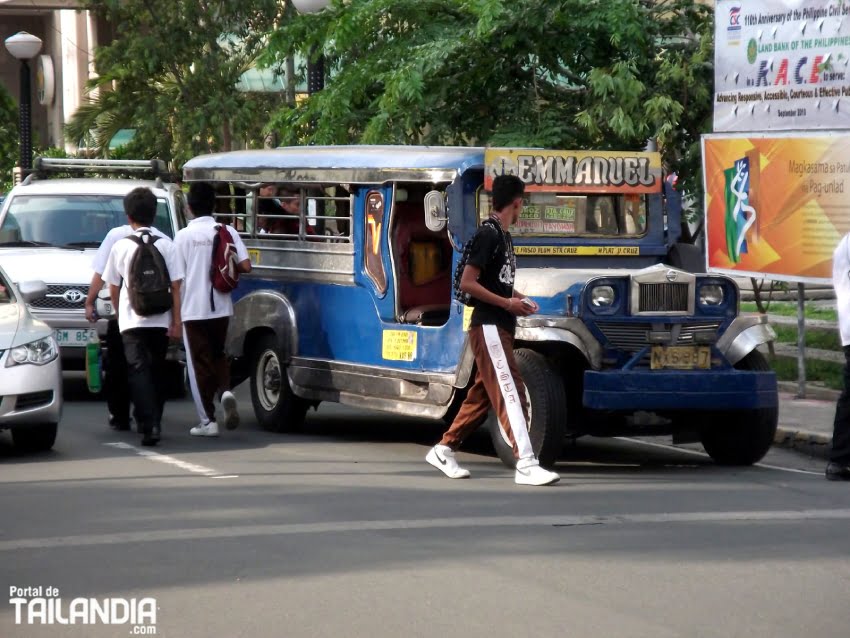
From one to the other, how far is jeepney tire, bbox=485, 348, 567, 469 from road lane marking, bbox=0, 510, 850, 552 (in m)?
1.37

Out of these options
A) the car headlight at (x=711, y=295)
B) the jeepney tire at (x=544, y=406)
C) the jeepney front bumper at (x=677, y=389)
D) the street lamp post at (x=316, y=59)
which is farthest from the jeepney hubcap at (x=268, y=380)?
the street lamp post at (x=316, y=59)

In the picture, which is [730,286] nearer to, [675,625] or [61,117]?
[675,625]

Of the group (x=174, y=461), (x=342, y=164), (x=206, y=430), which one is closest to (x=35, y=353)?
(x=174, y=461)

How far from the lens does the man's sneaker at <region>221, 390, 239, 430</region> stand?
11.4m

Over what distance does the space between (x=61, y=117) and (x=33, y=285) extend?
36872mm

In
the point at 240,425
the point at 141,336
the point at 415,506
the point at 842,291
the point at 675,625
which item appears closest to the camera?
the point at 675,625

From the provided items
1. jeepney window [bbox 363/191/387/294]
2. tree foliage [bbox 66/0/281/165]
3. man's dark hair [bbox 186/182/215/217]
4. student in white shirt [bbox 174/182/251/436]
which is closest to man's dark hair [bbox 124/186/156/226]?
student in white shirt [bbox 174/182/251/436]

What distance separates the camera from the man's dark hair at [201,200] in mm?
11477

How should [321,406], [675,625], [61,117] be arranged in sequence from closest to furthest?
1. [675,625]
2. [321,406]
3. [61,117]

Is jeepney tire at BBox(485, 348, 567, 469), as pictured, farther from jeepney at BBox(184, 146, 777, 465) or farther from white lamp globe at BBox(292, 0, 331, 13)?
white lamp globe at BBox(292, 0, 331, 13)

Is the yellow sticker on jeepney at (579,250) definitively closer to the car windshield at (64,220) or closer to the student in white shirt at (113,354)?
the student in white shirt at (113,354)

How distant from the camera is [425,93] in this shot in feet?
50.4

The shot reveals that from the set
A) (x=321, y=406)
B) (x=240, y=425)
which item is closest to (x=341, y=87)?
(x=321, y=406)

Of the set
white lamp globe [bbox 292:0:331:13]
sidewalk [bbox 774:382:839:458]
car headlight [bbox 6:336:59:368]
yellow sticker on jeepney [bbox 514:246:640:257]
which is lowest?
sidewalk [bbox 774:382:839:458]
